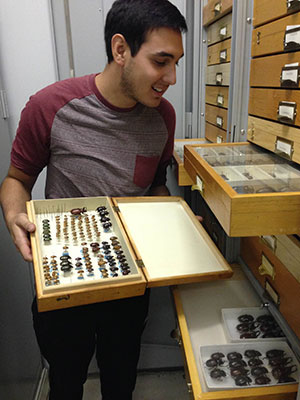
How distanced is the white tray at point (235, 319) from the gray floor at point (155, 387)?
3.45 ft

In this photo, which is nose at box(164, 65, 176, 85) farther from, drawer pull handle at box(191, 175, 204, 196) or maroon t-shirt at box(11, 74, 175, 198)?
drawer pull handle at box(191, 175, 204, 196)

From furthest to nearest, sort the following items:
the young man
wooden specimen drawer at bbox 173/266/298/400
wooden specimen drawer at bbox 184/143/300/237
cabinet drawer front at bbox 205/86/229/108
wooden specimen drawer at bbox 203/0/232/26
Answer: cabinet drawer front at bbox 205/86/229/108, wooden specimen drawer at bbox 203/0/232/26, the young man, wooden specimen drawer at bbox 173/266/298/400, wooden specimen drawer at bbox 184/143/300/237

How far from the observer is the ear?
3.74 feet

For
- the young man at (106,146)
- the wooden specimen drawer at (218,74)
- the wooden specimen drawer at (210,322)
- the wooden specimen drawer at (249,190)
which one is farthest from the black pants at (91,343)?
the wooden specimen drawer at (218,74)

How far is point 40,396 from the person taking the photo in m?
1.85

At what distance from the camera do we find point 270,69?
98 centimetres

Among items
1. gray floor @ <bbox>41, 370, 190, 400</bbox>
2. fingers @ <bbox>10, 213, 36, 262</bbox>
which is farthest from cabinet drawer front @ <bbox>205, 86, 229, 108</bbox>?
gray floor @ <bbox>41, 370, 190, 400</bbox>

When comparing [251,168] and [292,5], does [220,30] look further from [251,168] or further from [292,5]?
[251,168]

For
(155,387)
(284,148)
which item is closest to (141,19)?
(284,148)

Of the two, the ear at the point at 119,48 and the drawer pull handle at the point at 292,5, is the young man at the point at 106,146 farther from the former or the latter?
the drawer pull handle at the point at 292,5

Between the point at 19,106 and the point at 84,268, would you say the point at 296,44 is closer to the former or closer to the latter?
the point at 84,268

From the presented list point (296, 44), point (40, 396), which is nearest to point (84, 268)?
point (296, 44)

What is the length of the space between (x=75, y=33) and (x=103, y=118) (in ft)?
2.62

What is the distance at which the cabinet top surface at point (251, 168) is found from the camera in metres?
0.72
